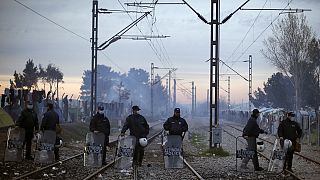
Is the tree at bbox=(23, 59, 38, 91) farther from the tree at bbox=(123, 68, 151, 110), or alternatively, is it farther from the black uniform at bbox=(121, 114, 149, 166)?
the tree at bbox=(123, 68, 151, 110)

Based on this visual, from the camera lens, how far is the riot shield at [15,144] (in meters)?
18.5

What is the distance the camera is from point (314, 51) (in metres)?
62.2

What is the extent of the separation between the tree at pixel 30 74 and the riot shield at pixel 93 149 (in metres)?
48.3

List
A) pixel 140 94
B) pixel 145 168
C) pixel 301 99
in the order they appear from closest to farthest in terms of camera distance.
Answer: pixel 145 168, pixel 301 99, pixel 140 94

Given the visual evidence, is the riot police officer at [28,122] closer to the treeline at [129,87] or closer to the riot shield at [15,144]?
the riot shield at [15,144]

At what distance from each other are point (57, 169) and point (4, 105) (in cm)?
2069

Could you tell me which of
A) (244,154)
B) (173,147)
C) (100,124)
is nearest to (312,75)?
Result: (244,154)

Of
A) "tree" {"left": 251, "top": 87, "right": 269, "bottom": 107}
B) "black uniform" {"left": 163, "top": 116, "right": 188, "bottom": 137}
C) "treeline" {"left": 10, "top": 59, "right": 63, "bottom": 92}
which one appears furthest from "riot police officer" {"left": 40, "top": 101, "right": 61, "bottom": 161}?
"tree" {"left": 251, "top": 87, "right": 269, "bottom": 107}

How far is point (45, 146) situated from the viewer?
61.0 feet

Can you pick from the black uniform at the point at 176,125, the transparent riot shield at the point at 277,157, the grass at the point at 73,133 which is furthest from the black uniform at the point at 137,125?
the grass at the point at 73,133

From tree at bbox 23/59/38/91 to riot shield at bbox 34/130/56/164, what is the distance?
156 feet

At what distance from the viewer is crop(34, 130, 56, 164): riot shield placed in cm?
1852

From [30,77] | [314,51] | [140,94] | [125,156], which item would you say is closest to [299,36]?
[314,51]

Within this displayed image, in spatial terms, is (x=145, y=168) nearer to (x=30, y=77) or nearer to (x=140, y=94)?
(x=30, y=77)
